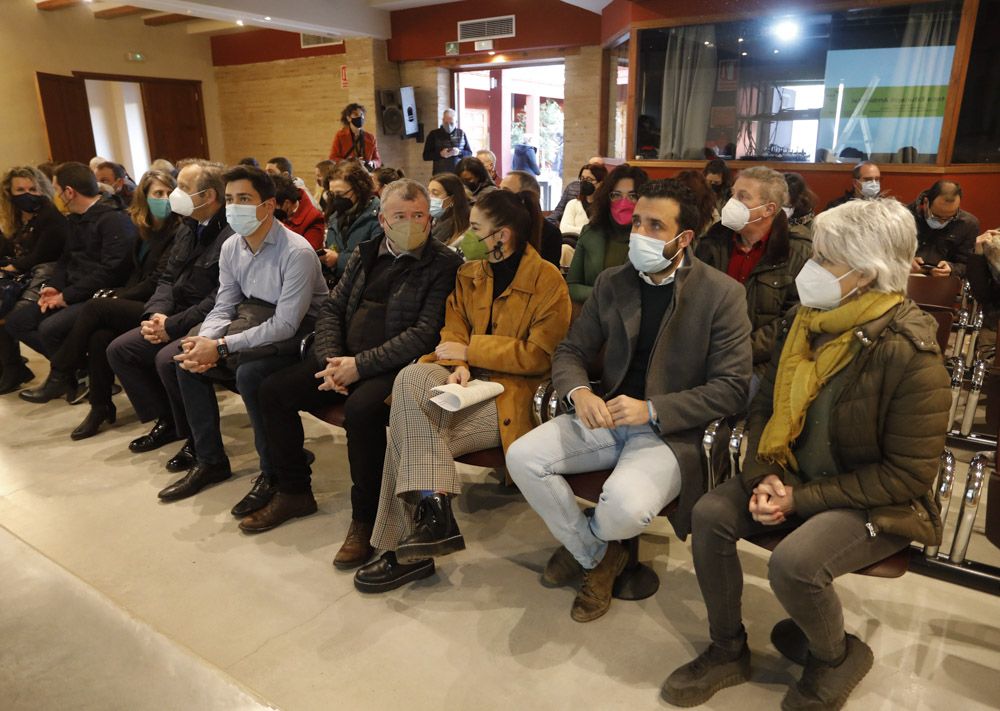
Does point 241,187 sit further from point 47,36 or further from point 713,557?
point 47,36

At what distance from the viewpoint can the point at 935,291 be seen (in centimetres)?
375

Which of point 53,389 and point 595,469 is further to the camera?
point 53,389

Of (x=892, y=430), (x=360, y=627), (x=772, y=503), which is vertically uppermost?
(x=892, y=430)

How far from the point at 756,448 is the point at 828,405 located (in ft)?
0.78

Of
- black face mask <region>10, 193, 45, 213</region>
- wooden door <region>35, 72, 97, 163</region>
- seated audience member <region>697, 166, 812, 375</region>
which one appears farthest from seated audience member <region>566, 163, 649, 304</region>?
wooden door <region>35, 72, 97, 163</region>

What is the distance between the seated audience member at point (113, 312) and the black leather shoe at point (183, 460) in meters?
0.76

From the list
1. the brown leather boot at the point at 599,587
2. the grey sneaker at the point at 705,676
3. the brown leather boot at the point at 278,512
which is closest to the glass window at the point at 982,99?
the brown leather boot at the point at 599,587

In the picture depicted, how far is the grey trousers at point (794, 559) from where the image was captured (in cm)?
168

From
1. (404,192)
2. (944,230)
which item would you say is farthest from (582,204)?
(404,192)

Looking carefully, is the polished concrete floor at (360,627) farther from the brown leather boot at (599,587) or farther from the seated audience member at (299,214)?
the seated audience member at (299,214)

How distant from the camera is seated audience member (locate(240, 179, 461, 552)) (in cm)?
254

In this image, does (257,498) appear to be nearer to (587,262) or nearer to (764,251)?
(587,262)

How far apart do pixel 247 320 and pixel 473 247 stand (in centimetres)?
117

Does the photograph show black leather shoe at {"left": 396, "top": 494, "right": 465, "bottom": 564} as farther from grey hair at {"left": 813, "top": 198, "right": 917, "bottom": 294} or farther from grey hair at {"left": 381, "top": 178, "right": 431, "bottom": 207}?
grey hair at {"left": 813, "top": 198, "right": 917, "bottom": 294}
